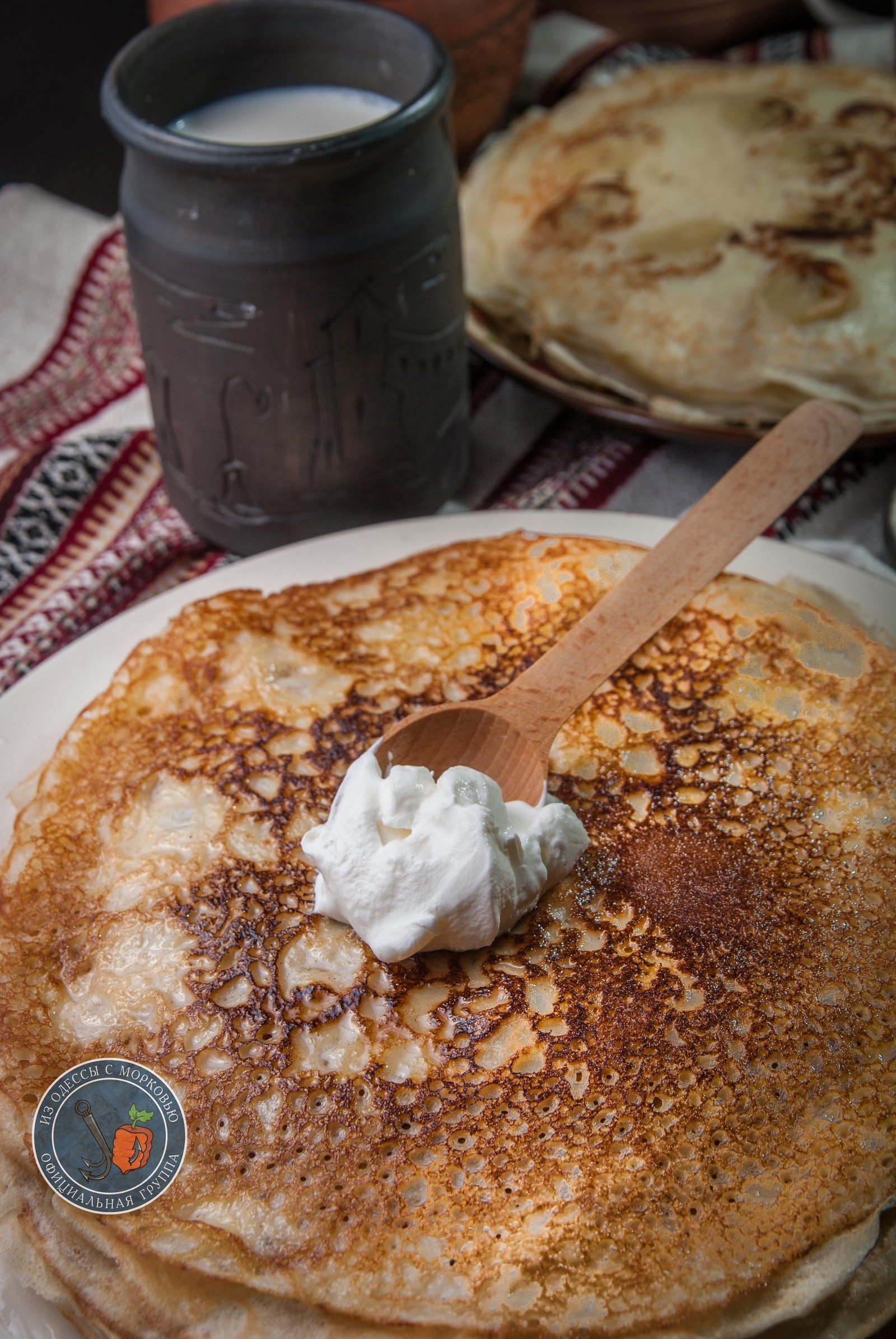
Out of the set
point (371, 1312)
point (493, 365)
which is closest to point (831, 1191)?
point (371, 1312)

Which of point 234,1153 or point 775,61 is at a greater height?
point 775,61

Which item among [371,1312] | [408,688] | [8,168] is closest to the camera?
[371,1312]

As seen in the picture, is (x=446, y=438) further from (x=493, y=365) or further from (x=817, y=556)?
(x=817, y=556)

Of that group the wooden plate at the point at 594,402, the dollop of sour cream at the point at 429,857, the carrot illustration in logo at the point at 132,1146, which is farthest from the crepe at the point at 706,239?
the carrot illustration in logo at the point at 132,1146

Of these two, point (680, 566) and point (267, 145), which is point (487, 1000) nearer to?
point (680, 566)

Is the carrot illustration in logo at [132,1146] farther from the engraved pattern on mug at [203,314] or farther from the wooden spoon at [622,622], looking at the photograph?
the engraved pattern on mug at [203,314]
